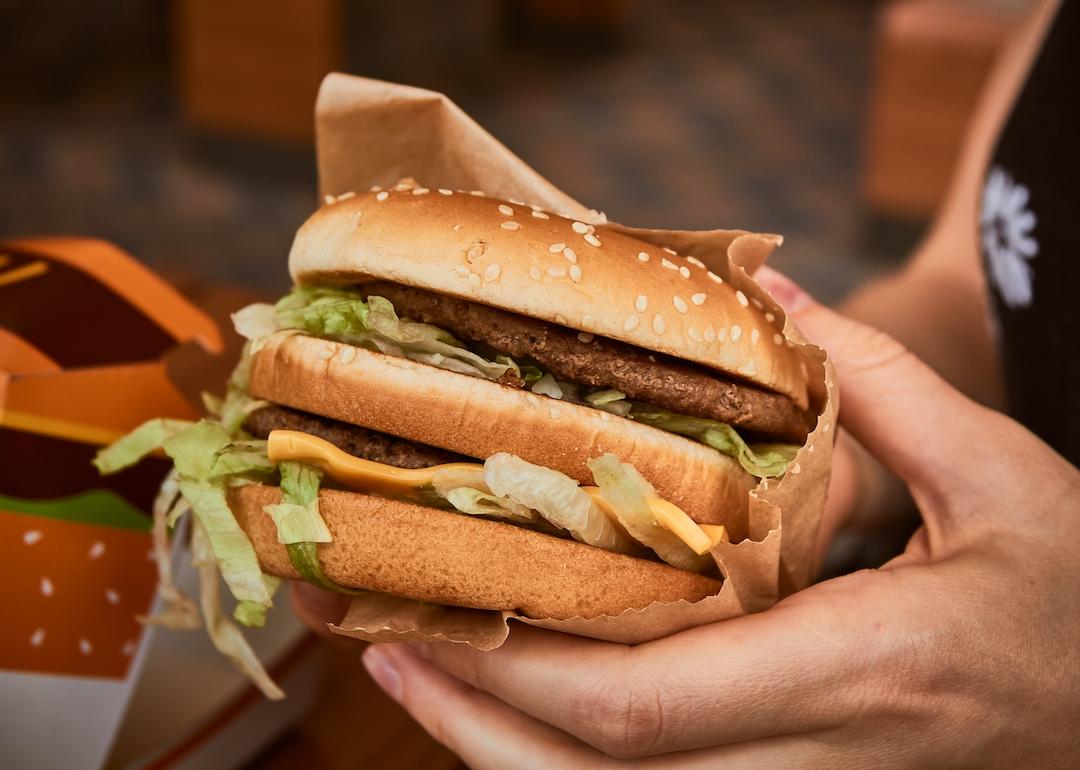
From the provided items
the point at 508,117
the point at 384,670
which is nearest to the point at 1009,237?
the point at 384,670

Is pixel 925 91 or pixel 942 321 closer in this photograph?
pixel 942 321

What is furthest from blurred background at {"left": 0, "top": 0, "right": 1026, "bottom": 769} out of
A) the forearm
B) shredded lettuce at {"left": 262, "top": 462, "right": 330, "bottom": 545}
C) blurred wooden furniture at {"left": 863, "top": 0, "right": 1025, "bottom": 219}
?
shredded lettuce at {"left": 262, "top": 462, "right": 330, "bottom": 545}

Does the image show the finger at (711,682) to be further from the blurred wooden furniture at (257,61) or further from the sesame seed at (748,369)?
the blurred wooden furniture at (257,61)

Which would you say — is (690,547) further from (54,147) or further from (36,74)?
(36,74)

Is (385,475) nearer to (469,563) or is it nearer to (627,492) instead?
(469,563)

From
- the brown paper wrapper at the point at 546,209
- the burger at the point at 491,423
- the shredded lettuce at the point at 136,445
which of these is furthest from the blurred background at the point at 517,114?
the burger at the point at 491,423

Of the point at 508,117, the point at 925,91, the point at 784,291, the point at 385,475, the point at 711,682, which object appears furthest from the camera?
the point at 508,117

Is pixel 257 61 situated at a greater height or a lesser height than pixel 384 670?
lesser
